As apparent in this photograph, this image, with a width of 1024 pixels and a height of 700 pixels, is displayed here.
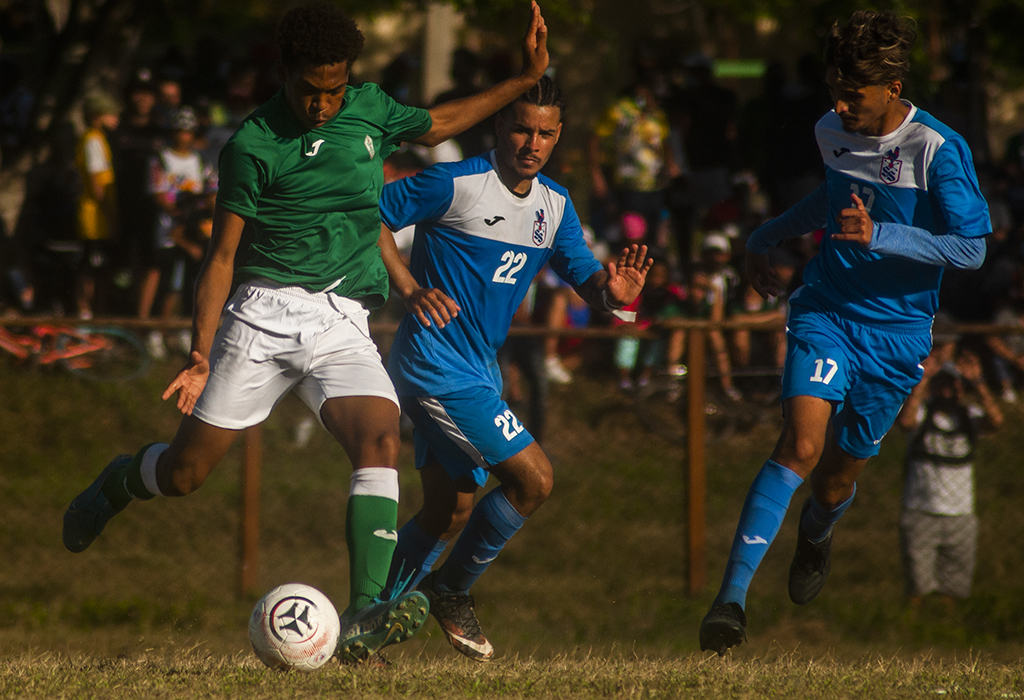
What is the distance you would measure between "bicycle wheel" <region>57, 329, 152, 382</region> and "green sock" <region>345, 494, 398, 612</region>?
5338mm

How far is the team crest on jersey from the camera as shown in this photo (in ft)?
16.7

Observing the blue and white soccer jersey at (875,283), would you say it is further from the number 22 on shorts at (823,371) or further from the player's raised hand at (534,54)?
the player's raised hand at (534,54)

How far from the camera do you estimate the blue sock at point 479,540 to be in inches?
206

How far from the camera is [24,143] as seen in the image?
39.8 ft

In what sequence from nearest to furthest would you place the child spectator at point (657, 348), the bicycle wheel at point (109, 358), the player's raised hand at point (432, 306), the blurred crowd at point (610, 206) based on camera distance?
the player's raised hand at point (432, 306), the bicycle wheel at point (109, 358), the child spectator at point (657, 348), the blurred crowd at point (610, 206)

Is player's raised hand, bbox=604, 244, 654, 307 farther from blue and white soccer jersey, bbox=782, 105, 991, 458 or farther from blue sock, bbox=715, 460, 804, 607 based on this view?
blue sock, bbox=715, 460, 804, 607

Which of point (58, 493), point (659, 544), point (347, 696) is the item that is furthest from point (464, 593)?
point (58, 493)

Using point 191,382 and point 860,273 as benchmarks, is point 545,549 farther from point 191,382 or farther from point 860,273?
point 191,382

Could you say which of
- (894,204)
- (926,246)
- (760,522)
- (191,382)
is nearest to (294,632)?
(191,382)

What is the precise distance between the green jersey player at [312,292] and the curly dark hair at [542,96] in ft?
1.75

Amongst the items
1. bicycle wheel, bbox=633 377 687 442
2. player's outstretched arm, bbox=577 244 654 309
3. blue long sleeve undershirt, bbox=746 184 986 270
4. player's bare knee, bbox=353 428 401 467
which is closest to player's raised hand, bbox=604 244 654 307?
player's outstretched arm, bbox=577 244 654 309

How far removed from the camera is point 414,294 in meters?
4.91

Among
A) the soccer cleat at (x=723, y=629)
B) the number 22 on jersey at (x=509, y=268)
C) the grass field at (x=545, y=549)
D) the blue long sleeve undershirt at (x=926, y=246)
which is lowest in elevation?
the grass field at (x=545, y=549)

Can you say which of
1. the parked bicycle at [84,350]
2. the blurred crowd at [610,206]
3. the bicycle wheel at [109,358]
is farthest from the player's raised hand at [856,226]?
the bicycle wheel at [109,358]
